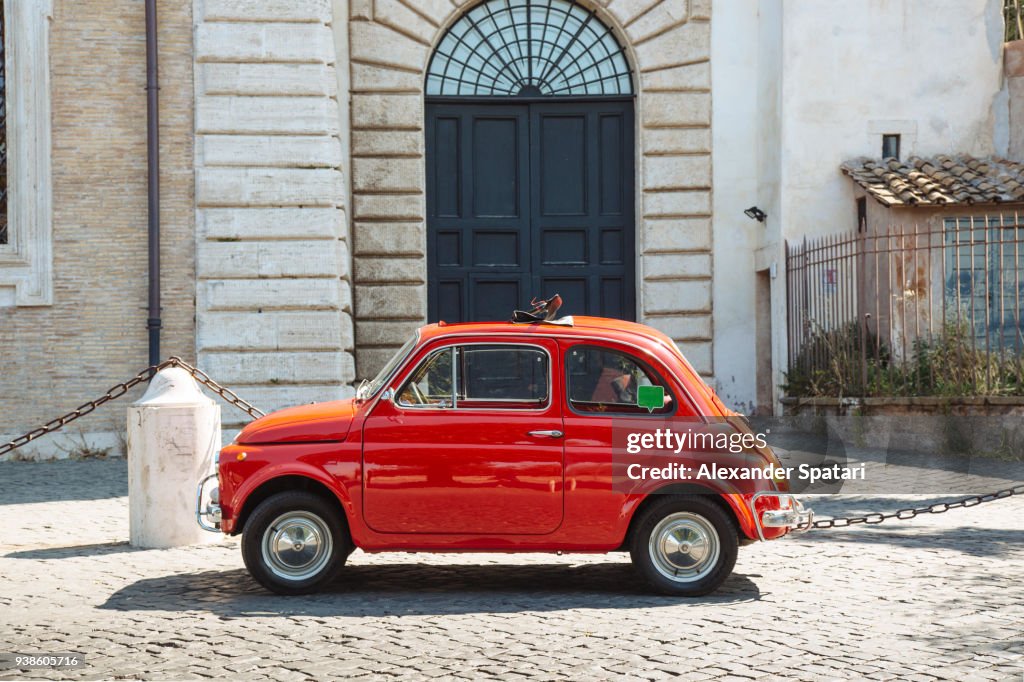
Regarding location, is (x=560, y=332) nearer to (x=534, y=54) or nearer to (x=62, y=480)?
(x=62, y=480)

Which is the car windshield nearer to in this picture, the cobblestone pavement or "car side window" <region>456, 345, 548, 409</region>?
"car side window" <region>456, 345, 548, 409</region>

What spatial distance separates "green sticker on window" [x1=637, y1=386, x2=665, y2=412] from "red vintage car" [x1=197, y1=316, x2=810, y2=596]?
2 cm

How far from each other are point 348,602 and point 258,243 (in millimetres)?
8764

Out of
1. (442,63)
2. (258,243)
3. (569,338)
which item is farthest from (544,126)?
(569,338)

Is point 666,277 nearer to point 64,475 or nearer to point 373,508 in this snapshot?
point 64,475

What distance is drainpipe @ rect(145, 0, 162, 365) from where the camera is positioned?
601 inches

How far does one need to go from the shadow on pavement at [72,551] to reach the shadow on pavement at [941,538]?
182 inches

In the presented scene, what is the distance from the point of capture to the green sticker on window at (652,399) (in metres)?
7.46

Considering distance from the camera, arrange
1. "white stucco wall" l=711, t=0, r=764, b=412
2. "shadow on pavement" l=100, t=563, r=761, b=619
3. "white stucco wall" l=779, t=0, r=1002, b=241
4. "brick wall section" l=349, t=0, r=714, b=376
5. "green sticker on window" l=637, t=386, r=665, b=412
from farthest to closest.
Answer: "white stucco wall" l=711, t=0, r=764, b=412 → "brick wall section" l=349, t=0, r=714, b=376 → "white stucco wall" l=779, t=0, r=1002, b=241 → "green sticker on window" l=637, t=386, r=665, b=412 → "shadow on pavement" l=100, t=563, r=761, b=619

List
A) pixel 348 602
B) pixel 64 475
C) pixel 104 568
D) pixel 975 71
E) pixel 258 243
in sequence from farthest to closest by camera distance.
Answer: pixel 975 71
pixel 258 243
pixel 64 475
pixel 104 568
pixel 348 602

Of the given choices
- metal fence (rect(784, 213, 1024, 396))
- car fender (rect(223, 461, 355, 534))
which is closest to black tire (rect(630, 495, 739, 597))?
car fender (rect(223, 461, 355, 534))

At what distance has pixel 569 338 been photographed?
24.8ft

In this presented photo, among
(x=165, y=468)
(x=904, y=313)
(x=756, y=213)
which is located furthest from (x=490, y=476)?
(x=756, y=213)

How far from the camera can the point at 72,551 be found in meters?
9.16
